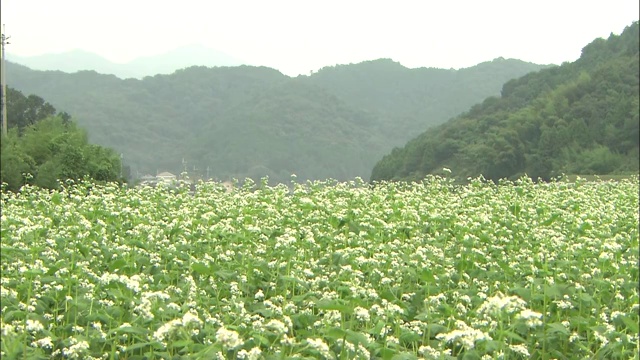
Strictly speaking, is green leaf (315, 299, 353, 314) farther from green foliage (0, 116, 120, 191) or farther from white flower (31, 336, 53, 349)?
green foliage (0, 116, 120, 191)

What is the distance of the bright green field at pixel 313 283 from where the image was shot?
468cm

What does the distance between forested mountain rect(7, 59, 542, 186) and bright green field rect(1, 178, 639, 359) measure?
16713 millimetres

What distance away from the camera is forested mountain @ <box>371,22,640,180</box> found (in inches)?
988

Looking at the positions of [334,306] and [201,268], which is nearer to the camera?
[334,306]

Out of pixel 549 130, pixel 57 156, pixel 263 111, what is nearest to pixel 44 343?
pixel 57 156

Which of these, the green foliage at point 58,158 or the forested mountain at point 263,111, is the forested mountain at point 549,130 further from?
the forested mountain at point 263,111

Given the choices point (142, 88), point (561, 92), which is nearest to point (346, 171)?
point (142, 88)

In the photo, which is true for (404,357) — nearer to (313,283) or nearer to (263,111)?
(313,283)

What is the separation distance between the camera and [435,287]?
6.23 meters

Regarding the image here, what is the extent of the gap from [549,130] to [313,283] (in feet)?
117

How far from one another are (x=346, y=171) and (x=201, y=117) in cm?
1636

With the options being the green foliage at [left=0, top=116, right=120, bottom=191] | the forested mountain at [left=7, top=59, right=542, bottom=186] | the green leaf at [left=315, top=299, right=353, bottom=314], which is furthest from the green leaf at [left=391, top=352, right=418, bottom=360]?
the forested mountain at [left=7, top=59, right=542, bottom=186]

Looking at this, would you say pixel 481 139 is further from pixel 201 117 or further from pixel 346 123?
pixel 346 123

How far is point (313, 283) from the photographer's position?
5.99 m
